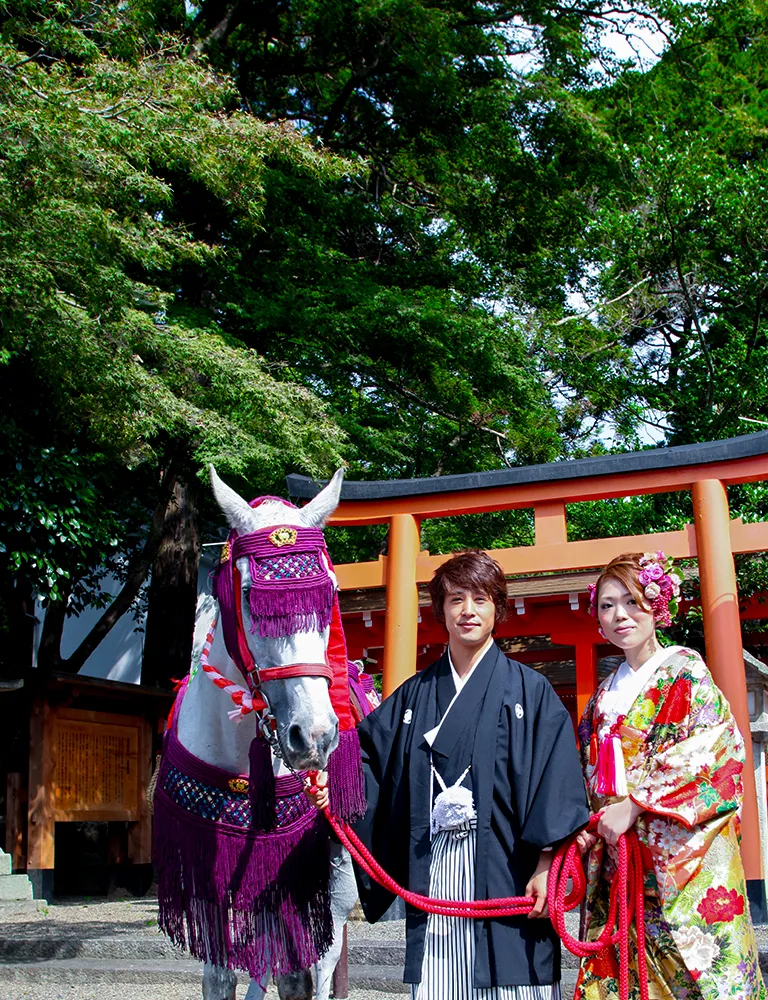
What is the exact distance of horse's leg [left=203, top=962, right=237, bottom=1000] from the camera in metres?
3.38

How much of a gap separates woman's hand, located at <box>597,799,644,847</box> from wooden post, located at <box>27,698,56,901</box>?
8912 millimetres

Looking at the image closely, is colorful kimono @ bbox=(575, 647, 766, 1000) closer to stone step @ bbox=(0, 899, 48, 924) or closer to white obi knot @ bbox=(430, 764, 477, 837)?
white obi knot @ bbox=(430, 764, 477, 837)

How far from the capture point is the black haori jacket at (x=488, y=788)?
9.32 feet

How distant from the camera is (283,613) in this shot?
9.70ft

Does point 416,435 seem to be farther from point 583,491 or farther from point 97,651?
point 97,651

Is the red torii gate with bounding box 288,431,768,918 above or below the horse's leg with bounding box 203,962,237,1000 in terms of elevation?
above

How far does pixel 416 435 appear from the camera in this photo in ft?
43.8

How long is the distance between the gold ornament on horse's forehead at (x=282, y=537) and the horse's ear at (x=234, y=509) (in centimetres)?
11

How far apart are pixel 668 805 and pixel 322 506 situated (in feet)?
4.58

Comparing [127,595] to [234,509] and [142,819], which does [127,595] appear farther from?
[234,509]

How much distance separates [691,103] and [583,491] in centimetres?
1154

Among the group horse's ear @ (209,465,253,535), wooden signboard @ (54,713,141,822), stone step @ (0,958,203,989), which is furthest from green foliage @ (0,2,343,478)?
horse's ear @ (209,465,253,535)

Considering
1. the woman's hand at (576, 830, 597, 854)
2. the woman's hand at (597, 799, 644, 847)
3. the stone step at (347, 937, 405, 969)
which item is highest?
the woman's hand at (597, 799, 644, 847)

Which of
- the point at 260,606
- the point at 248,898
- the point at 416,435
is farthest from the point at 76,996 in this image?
the point at 416,435
